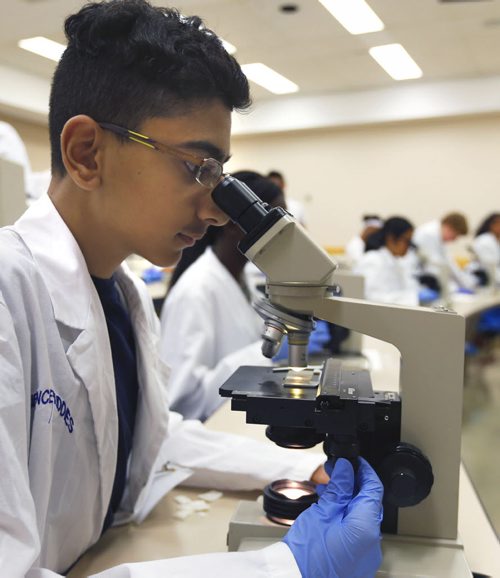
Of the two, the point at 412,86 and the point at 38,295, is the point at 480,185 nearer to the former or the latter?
the point at 412,86

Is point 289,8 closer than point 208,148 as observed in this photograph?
No

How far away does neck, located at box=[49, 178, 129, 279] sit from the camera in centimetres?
89

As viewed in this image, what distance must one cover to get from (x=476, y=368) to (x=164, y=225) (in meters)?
4.94

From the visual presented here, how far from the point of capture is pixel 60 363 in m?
0.82

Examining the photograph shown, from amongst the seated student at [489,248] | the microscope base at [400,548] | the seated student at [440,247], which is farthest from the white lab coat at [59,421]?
the seated student at [489,248]

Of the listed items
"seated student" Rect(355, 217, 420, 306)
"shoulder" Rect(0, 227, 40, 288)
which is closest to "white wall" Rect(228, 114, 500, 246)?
"seated student" Rect(355, 217, 420, 306)

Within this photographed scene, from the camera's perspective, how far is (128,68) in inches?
32.5

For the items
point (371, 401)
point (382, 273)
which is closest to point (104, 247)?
point (371, 401)

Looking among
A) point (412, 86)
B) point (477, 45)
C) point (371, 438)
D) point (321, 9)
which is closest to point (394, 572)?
point (371, 438)

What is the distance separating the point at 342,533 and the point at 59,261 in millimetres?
562

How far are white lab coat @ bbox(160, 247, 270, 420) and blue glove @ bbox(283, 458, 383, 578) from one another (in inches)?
38.2

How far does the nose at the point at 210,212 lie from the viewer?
873 millimetres

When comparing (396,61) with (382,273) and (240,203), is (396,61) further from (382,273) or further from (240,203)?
(240,203)

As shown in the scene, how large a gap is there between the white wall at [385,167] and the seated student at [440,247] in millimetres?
1091
